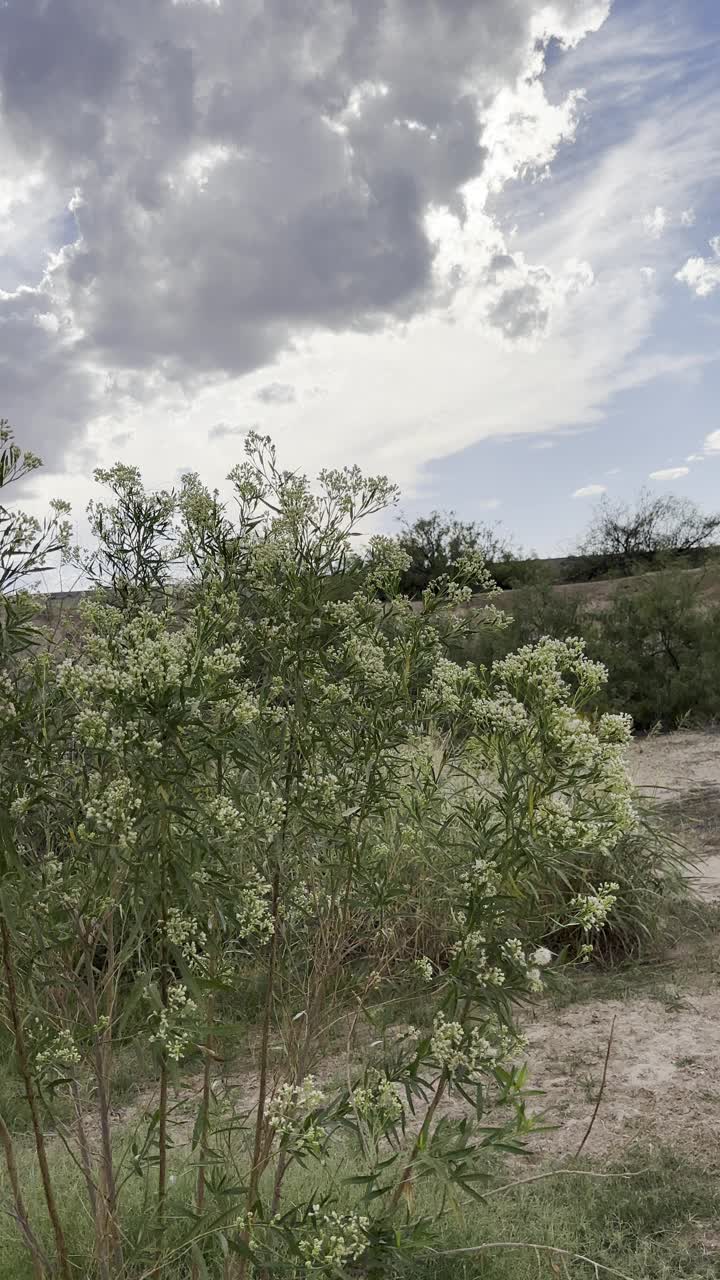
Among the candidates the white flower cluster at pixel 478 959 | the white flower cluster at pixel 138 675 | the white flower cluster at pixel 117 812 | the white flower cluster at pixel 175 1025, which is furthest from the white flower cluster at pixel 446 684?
the white flower cluster at pixel 175 1025

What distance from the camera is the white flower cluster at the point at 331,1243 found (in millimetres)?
2303

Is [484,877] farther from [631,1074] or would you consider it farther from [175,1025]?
[631,1074]

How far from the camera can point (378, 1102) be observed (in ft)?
8.05

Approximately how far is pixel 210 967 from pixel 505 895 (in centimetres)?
78

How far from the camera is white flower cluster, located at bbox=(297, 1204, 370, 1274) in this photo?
2.30 m

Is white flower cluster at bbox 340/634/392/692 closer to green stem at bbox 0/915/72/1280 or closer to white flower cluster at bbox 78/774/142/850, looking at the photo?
white flower cluster at bbox 78/774/142/850

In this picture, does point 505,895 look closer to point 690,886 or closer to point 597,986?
point 597,986

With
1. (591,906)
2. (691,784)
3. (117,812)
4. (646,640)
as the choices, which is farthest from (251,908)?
(646,640)

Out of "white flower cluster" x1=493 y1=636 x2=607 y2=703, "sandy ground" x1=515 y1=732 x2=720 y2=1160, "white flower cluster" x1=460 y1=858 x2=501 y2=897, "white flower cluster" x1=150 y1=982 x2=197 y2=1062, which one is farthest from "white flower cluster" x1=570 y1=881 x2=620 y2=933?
"sandy ground" x1=515 y1=732 x2=720 y2=1160

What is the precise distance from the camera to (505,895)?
2.56 metres

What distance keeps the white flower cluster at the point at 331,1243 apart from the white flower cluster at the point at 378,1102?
0.22m

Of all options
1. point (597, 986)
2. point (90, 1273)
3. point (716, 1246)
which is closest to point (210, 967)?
point (90, 1273)

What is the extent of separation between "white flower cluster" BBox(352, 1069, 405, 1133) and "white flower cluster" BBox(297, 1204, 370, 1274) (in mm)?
217

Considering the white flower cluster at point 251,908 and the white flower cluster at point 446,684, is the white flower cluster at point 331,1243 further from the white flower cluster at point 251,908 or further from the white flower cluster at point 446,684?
the white flower cluster at point 446,684
